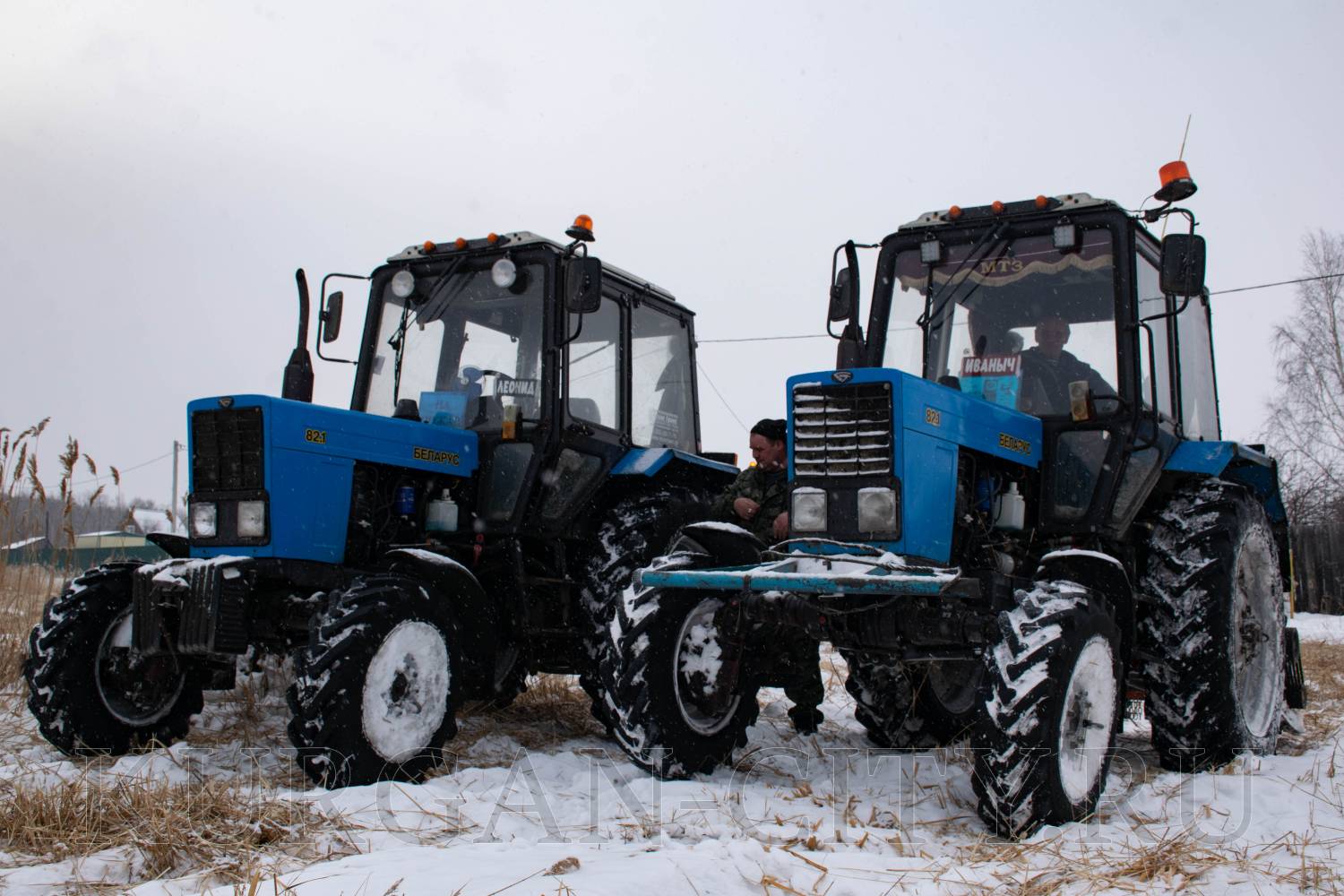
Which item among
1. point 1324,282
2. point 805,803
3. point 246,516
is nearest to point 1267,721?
point 805,803

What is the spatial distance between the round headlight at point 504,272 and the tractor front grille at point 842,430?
2303 mm

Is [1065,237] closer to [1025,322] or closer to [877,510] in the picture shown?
[1025,322]

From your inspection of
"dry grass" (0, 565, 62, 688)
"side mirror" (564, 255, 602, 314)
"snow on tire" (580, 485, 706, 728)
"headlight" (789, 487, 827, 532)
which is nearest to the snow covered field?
"snow on tire" (580, 485, 706, 728)

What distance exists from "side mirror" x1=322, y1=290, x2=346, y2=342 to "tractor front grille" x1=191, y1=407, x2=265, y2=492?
120 centimetres

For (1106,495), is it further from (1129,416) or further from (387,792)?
(387,792)

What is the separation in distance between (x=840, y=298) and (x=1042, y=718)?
235cm

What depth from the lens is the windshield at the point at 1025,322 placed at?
571cm

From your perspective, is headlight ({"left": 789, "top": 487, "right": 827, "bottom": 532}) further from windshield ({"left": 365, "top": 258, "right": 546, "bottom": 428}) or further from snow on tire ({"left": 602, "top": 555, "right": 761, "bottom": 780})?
windshield ({"left": 365, "top": 258, "right": 546, "bottom": 428})

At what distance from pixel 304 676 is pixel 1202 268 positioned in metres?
4.00

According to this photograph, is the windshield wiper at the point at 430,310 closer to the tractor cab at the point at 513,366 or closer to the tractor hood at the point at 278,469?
the tractor cab at the point at 513,366

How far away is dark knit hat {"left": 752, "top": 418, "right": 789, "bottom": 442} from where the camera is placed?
623 cm

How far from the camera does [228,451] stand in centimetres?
564

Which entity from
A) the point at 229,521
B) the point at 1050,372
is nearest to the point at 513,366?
the point at 229,521

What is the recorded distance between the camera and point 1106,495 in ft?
18.0
